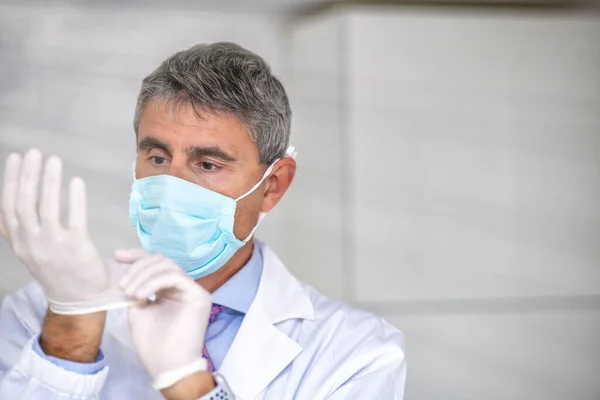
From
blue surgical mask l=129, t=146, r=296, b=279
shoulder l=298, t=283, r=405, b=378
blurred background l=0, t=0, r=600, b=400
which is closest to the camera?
blue surgical mask l=129, t=146, r=296, b=279

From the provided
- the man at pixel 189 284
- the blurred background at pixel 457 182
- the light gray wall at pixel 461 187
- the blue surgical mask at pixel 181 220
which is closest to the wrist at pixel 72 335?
the man at pixel 189 284

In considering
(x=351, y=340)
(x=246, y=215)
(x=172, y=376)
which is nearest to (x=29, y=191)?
(x=172, y=376)

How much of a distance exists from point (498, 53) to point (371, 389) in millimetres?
1070

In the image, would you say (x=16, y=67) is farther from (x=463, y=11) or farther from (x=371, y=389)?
(x=463, y=11)

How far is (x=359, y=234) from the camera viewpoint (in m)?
1.69

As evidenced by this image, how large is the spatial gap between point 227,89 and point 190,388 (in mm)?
379

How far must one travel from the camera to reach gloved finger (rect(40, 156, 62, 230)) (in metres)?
0.66

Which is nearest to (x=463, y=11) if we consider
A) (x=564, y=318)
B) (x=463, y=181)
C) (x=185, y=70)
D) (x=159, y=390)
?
(x=463, y=181)

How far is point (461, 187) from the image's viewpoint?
1.75m

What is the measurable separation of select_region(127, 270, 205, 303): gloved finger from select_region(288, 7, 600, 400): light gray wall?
3.10 feet

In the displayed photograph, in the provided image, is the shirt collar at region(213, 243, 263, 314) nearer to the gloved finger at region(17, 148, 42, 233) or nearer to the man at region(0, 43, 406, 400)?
the man at region(0, 43, 406, 400)

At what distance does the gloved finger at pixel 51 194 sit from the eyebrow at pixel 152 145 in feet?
0.75

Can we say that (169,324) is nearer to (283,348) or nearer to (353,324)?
(283,348)

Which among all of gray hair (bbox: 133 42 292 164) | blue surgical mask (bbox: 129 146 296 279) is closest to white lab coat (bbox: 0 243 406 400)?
blue surgical mask (bbox: 129 146 296 279)
